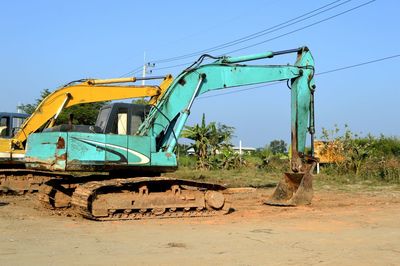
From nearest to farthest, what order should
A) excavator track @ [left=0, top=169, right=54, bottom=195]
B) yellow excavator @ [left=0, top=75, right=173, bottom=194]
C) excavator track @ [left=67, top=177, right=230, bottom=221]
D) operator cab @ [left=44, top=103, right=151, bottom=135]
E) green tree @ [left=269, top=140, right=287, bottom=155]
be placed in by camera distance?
excavator track @ [left=67, top=177, right=230, bottom=221] → operator cab @ [left=44, top=103, right=151, bottom=135] → yellow excavator @ [left=0, top=75, right=173, bottom=194] → excavator track @ [left=0, top=169, right=54, bottom=195] → green tree @ [left=269, top=140, right=287, bottom=155]

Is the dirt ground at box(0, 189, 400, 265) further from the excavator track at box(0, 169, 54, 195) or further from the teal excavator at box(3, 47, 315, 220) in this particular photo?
the excavator track at box(0, 169, 54, 195)

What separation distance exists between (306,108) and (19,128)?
9.56 meters

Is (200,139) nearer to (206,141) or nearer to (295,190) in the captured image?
(206,141)

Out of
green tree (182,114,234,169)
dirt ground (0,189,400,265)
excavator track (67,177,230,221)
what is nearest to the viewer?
dirt ground (0,189,400,265)

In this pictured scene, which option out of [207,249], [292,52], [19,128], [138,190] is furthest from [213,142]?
[207,249]

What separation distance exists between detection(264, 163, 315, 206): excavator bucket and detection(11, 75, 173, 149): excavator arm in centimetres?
428

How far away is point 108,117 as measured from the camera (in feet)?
39.7

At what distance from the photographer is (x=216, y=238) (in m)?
8.62

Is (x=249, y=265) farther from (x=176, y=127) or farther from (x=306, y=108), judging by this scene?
(x=306, y=108)

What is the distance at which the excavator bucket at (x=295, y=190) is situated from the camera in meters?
12.9

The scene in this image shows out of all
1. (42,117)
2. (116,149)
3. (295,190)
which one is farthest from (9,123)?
(295,190)

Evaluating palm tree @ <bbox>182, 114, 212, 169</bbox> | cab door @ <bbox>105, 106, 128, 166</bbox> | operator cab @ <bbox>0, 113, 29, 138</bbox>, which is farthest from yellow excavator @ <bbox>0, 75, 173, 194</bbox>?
palm tree @ <bbox>182, 114, 212, 169</bbox>

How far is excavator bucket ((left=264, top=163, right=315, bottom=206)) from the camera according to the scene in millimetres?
12945

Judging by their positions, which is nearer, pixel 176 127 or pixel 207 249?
pixel 207 249
